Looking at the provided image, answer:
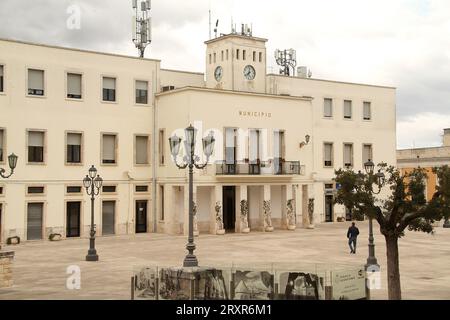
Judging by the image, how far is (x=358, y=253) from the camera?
29859mm

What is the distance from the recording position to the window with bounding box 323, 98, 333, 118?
50156 millimetres

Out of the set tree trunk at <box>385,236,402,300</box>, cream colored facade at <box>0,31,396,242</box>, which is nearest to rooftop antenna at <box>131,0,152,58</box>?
cream colored facade at <box>0,31,396,242</box>

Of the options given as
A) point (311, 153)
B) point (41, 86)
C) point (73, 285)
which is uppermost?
point (41, 86)

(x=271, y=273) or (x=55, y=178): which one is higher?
(x=55, y=178)

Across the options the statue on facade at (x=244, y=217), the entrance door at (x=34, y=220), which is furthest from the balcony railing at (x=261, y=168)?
the entrance door at (x=34, y=220)

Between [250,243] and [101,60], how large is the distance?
1630 centimetres

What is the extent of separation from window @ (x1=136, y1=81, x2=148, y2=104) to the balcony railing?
7299mm

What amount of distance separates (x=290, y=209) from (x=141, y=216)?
35.9ft

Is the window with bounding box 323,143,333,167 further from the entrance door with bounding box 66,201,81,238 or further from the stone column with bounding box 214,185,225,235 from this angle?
the entrance door with bounding box 66,201,81,238

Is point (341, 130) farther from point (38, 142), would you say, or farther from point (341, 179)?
point (341, 179)

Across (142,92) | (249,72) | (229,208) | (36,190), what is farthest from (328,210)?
(36,190)

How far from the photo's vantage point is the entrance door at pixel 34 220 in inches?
1442
